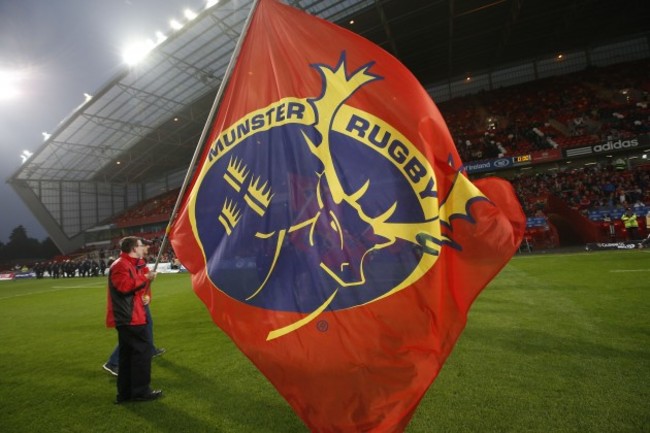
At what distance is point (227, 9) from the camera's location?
837 inches

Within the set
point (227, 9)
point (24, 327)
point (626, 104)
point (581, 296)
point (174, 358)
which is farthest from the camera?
point (626, 104)

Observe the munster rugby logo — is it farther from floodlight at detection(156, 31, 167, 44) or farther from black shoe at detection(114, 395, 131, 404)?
floodlight at detection(156, 31, 167, 44)

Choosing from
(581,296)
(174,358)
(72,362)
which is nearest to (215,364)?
(174,358)

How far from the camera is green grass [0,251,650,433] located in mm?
3164

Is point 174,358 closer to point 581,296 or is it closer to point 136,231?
point 581,296

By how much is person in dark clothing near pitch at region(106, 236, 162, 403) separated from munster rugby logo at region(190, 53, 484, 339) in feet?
6.00

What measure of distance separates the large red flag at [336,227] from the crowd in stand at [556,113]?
2823cm

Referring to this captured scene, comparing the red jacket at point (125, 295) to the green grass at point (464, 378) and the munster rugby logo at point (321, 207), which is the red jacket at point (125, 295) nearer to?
the green grass at point (464, 378)

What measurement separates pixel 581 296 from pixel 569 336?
9.13ft

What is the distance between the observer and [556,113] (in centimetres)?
2920

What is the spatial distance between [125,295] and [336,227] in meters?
2.96

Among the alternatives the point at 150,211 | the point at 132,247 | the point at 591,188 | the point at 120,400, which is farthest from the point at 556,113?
the point at 150,211

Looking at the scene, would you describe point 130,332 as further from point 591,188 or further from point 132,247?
point 591,188

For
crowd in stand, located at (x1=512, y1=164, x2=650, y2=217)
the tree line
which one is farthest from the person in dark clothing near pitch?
the tree line
